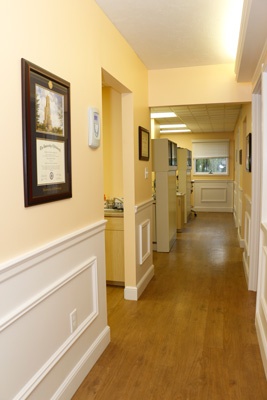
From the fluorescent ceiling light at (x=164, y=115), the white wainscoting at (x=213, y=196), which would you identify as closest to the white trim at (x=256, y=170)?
the fluorescent ceiling light at (x=164, y=115)

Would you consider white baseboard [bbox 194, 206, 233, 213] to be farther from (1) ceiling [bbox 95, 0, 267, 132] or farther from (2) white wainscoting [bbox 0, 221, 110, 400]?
(2) white wainscoting [bbox 0, 221, 110, 400]

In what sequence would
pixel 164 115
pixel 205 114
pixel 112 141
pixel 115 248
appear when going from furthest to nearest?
pixel 164 115, pixel 205 114, pixel 112 141, pixel 115 248

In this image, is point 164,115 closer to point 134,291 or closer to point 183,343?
point 134,291

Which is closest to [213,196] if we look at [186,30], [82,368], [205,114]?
[205,114]

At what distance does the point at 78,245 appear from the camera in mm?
2080

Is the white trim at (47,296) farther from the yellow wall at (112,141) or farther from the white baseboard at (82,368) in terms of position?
the yellow wall at (112,141)

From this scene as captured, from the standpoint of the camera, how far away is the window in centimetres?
1015

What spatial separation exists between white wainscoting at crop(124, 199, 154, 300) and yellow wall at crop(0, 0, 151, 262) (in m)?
1.18

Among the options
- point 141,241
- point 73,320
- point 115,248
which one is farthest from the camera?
point 115,248

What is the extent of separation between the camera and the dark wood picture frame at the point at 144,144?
358 cm

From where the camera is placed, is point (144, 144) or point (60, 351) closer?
point (60, 351)

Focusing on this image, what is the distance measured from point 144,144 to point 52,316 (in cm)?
241

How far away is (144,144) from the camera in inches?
149

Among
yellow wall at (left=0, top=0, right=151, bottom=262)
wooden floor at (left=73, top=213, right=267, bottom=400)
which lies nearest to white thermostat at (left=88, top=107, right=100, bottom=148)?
yellow wall at (left=0, top=0, right=151, bottom=262)
